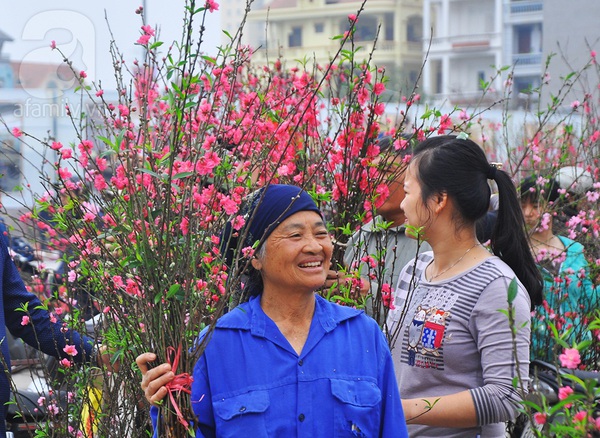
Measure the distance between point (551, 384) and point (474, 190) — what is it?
68 cm

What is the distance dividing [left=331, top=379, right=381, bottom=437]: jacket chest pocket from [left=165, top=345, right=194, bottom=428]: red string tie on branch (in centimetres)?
38

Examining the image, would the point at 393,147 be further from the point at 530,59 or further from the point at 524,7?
the point at 524,7

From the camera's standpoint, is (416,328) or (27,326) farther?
(27,326)

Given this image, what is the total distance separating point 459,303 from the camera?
3.02 m

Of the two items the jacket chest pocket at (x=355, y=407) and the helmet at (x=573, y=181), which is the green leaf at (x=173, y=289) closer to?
the jacket chest pocket at (x=355, y=407)

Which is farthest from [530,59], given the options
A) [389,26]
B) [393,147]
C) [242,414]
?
[242,414]

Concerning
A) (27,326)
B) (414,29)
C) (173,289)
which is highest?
(414,29)

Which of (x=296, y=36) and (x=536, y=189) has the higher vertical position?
(x=296, y=36)

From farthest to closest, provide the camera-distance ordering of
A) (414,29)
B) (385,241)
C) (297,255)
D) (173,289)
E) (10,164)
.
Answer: (414,29)
(10,164)
(385,241)
(297,255)
(173,289)

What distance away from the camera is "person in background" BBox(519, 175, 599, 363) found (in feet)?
15.7

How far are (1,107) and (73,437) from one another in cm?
590

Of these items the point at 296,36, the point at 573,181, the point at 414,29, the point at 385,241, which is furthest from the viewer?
the point at 296,36

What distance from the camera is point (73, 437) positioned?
3.71 metres

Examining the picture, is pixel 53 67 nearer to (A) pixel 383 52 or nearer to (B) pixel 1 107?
(B) pixel 1 107
